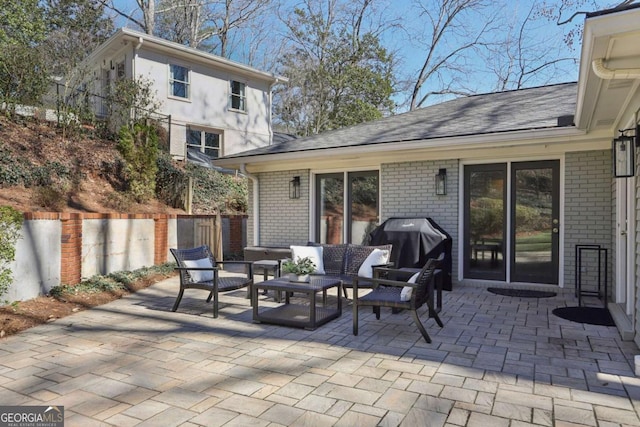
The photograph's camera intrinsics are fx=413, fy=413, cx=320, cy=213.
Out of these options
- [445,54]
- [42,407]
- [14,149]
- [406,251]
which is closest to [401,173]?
[406,251]

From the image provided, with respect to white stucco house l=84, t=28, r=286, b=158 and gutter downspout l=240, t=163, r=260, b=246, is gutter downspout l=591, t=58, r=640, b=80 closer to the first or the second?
gutter downspout l=240, t=163, r=260, b=246

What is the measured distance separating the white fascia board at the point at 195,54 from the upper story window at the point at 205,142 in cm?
267

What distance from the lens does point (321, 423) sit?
8.27ft

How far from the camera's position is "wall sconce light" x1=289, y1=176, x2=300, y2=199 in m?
8.91

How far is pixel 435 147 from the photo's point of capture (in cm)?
675

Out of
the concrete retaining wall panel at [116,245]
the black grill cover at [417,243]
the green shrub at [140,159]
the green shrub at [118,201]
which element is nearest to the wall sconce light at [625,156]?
the black grill cover at [417,243]

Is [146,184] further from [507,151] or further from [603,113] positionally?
[603,113]

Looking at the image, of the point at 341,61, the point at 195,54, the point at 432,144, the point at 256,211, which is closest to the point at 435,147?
the point at 432,144

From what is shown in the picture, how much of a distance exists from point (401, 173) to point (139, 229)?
16.7 ft

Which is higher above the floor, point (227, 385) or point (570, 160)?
point (570, 160)

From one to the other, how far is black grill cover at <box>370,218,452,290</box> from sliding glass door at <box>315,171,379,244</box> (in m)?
1.29

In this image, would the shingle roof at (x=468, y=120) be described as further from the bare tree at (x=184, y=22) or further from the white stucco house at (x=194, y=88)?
the bare tree at (x=184, y=22)

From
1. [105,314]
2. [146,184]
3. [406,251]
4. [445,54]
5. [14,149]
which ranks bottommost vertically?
[105,314]

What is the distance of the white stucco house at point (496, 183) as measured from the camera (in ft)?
18.4
